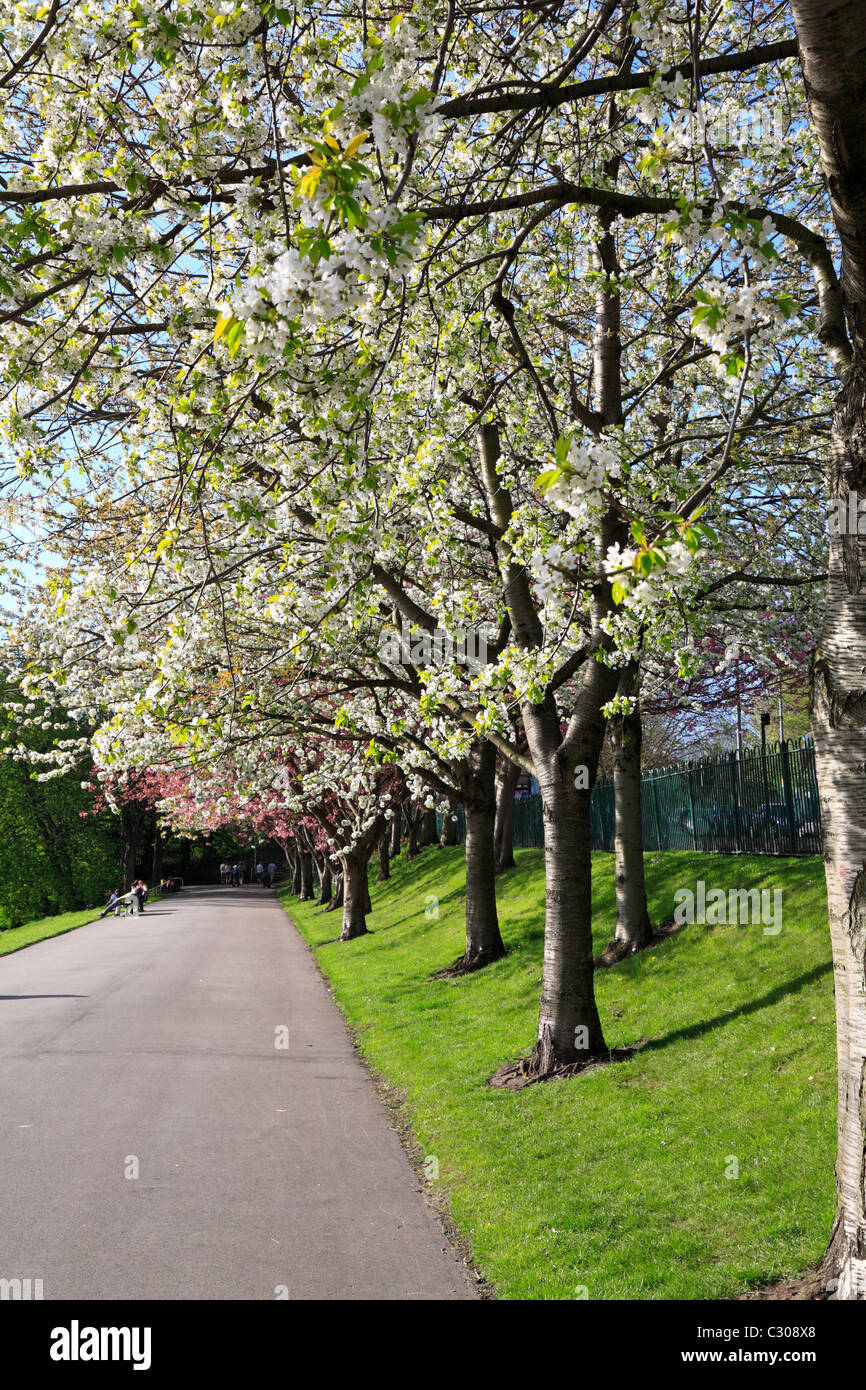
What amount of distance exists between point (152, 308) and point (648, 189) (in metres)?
4.40

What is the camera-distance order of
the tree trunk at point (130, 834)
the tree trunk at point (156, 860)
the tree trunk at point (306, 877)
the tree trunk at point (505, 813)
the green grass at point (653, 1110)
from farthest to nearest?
the tree trunk at point (156, 860), the tree trunk at point (130, 834), the tree trunk at point (306, 877), the tree trunk at point (505, 813), the green grass at point (653, 1110)

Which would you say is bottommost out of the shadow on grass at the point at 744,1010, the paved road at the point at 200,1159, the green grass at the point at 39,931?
the green grass at the point at 39,931

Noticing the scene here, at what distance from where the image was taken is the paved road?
18.3 ft

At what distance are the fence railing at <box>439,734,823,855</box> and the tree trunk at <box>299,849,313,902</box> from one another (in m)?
28.2

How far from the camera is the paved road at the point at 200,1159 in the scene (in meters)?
5.58

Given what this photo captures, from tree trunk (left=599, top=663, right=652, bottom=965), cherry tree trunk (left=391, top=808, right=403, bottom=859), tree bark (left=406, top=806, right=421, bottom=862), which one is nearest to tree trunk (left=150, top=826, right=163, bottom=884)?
cherry tree trunk (left=391, top=808, right=403, bottom=859)

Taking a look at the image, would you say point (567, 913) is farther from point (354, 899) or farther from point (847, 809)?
point (354, 899)

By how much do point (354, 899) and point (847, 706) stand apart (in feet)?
70.0

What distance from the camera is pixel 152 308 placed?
6652 mm

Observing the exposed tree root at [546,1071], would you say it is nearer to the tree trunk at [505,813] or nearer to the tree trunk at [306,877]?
the tree trunk at [505,813]

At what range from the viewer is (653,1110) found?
8312mm

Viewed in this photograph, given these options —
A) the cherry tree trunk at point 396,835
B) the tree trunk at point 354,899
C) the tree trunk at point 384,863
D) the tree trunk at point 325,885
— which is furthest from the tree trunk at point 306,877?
the tree trunk at point 354,899

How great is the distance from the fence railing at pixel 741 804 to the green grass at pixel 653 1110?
113 cm
